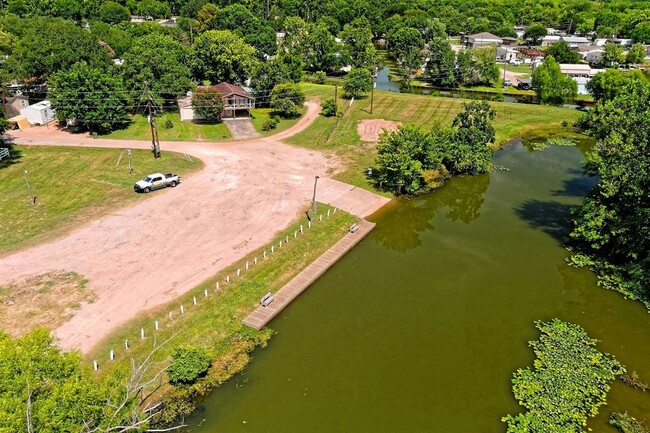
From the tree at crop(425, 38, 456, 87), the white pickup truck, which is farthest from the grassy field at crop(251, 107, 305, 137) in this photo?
the tree at crop(425, 38, 456, 87)

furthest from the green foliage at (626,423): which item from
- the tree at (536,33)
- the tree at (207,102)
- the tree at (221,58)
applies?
the tree at (536,33)

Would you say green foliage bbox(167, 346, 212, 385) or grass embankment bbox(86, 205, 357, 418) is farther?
grass embankment bbox(86, 205, 357, 418)

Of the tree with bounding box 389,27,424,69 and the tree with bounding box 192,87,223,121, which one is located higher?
the tree with bounding box 389,27,424,69

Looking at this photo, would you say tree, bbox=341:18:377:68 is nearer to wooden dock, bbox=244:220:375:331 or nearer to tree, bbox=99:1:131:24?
tree, bbox=99:1:131:24

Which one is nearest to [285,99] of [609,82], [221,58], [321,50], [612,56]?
[221,58]

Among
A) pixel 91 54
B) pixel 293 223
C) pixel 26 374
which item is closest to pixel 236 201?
pixel 293 223

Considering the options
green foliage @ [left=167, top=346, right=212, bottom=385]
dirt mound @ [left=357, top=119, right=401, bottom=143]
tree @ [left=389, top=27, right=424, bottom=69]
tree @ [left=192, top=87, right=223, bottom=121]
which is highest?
tree @ [left=389, top=27, right=424, bottom=69]

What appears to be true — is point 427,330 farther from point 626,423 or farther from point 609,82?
point 609,82

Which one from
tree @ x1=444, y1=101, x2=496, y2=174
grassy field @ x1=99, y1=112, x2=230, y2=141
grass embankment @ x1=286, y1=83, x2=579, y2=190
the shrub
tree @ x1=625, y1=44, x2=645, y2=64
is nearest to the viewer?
tree @ x1=444, y1=101, x2=496, y2=174
